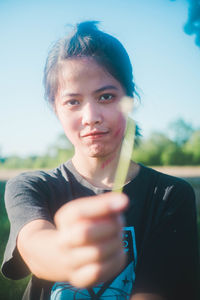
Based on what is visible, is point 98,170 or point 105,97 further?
point 98,170

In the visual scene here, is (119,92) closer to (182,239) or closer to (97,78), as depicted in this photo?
(97,78)

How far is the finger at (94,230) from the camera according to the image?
434 mm

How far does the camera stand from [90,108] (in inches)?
44.9

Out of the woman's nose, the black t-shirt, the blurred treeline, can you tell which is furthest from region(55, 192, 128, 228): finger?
the blurred treeline

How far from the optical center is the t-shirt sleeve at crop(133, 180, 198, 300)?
1.08 metres

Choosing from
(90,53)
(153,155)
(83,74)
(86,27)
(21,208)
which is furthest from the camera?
(153,155)

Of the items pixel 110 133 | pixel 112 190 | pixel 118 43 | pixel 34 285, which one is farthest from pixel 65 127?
pixel 34 285

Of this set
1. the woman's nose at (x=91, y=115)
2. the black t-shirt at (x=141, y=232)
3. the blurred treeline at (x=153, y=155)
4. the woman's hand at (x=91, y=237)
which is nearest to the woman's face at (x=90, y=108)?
the woman's nose at (x=91, y=115)

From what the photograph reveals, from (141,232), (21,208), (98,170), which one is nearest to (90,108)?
(98,170)

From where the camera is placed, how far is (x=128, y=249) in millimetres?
1148

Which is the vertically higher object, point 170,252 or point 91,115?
point 91,115

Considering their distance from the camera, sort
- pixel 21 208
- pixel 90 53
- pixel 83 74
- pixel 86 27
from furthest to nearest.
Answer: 1. pixel 86 27
2. pixel 90 53
3. pixel 83 74
4. pixel 21 208

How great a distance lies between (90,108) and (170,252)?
0.76m

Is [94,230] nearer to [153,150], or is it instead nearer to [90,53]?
[90,53]
